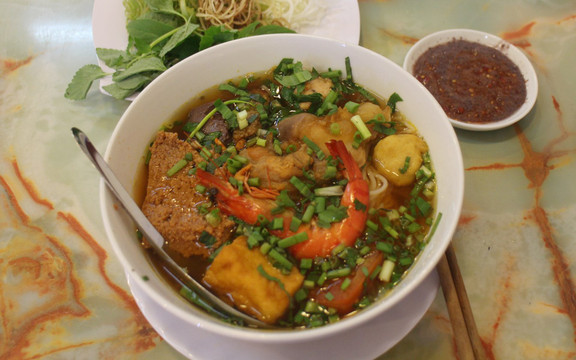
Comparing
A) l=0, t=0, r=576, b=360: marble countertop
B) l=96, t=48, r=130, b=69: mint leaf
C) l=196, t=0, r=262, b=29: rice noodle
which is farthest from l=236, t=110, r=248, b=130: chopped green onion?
l=196, t=0, r=262, b=29: rice noodle

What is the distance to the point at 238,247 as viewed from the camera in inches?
64.9

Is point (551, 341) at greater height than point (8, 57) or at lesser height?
lesser

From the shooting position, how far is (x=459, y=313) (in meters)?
1.77

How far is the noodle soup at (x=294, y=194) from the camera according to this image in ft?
5.35

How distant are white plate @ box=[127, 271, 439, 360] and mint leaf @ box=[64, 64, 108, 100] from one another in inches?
65.8

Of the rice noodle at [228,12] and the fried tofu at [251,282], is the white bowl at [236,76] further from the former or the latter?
the rice noodle at [228,12]

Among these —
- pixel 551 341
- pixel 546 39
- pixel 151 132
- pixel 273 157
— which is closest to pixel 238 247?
pixel 273 157

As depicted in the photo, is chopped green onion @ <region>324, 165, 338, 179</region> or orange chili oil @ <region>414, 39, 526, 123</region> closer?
chopped green onion @ <region>324, 165, 338, 179</region>

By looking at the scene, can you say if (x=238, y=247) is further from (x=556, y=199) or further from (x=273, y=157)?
(x=556, y=199)

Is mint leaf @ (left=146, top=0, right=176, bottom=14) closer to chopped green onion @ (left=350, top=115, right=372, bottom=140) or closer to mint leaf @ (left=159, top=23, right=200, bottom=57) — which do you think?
mint leaf @ (left=159, top=23, right=200, bottom=57)

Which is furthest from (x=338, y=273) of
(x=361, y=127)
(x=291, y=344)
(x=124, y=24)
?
(x=124, y=24)

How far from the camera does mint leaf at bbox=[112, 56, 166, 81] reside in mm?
2551

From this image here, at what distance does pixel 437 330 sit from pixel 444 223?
26.9 inches

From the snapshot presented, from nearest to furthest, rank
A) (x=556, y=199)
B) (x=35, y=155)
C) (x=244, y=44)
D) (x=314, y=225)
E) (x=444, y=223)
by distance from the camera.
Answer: (x=444, y=223) < (x=314, y=225) < (x=244, y=44) < (x=556, y=199) < (x=35, y=155)
